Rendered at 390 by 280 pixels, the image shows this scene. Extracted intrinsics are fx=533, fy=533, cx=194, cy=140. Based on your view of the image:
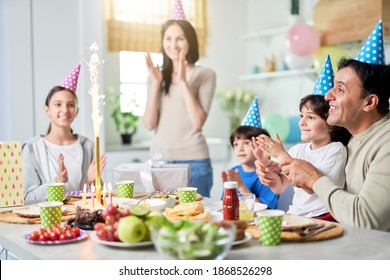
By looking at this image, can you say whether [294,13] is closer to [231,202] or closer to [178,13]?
[178,13]

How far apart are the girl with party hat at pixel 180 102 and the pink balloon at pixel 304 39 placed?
1.50 m

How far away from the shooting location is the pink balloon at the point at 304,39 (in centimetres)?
412

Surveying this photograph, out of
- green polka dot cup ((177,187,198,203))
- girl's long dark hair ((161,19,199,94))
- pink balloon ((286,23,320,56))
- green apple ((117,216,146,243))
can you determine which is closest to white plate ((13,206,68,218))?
green polka dot cup ((177,187,198,203))

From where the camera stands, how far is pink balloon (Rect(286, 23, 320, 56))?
4125 mm

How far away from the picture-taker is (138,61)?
4801 millimetres

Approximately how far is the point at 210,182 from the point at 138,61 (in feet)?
7.33

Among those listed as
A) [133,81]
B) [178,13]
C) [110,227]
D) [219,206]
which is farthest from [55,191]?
[133,81]

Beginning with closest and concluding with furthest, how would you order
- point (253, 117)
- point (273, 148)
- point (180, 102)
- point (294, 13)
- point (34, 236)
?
point (34, 236) → point (273, 148) → point (253, 117) → point (180, 102) → point (294, 13)

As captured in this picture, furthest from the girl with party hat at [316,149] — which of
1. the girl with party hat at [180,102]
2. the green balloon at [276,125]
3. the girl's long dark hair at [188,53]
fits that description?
the green balloon at [276,125]

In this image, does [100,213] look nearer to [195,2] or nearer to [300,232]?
[300,232]

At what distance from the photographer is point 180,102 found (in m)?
2.86

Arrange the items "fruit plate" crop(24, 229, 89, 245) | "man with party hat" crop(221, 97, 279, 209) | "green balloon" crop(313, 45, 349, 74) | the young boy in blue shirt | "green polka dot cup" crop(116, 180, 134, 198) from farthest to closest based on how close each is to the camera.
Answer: "green balloon" crop(313, 45, 349, 74) < the young boy in blue shirt < "man with party hat" crop(221, 97, 279, 209) < "green polka dot cup" crop(116, 180, 134, 198) < "fruit plate" crop(24, 229, 89, 245)

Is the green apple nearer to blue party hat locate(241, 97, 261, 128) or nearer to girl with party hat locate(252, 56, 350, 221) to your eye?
girl with party hat locate(252, 56, 350, 221)

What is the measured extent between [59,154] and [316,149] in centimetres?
115
